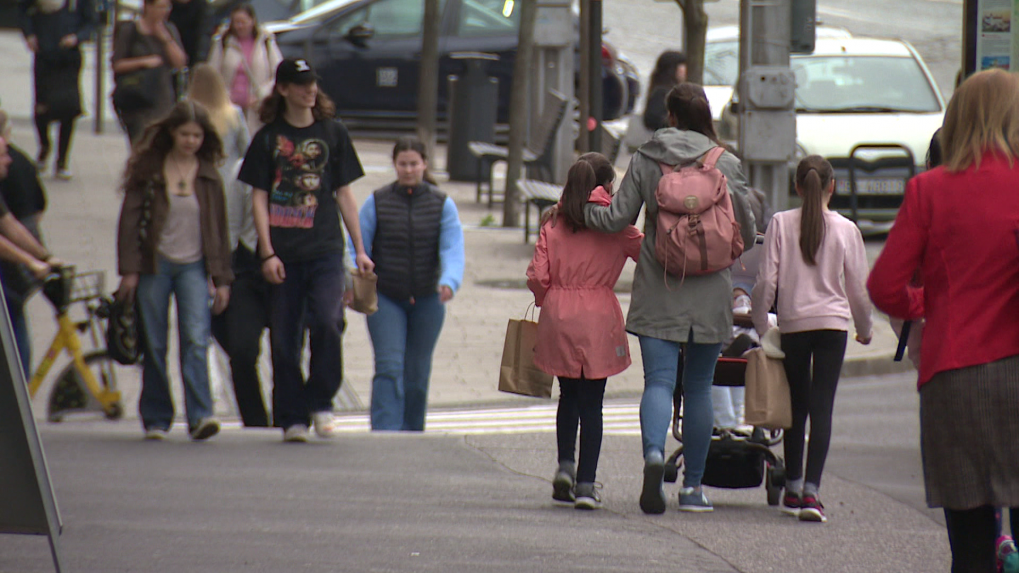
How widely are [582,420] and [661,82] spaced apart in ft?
21.8

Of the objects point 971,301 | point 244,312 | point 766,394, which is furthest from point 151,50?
point 971,301

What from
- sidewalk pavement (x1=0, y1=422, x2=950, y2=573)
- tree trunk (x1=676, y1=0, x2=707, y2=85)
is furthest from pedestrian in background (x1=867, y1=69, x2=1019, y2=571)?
tree trunk (x1=676, y1=0, x2=707, y2=85)

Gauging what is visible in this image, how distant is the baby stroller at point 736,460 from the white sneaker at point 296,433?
1877mm

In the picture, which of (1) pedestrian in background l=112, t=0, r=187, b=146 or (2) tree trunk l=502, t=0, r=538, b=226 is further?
(2) tree trunk l=502, t=0, r=538, b=226

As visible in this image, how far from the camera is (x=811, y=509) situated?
6262 mm

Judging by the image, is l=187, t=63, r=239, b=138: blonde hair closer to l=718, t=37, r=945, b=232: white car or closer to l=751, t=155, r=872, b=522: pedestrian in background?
l=751, t=155, r=872, b=522: pedestrian in background

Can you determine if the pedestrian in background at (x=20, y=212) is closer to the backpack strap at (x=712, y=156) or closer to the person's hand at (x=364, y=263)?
the person's hand at (x=364, y=263)

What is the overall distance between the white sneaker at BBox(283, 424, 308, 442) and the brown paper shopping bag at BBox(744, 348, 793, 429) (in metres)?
2.34

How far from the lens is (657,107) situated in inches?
482

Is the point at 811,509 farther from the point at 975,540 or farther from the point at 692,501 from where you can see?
the point at 975,540

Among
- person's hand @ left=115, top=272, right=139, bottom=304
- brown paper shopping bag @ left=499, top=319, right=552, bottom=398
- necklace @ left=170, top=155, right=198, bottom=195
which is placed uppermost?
necklace @ left=170, top=155, right=198, bottom=195

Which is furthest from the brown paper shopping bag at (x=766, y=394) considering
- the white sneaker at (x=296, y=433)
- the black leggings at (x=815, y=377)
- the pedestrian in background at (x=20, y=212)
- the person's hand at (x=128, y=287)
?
the pedestrian in background at (x=20, y=212)

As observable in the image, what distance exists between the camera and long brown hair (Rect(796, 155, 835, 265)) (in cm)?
623

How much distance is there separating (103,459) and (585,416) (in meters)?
2.34
